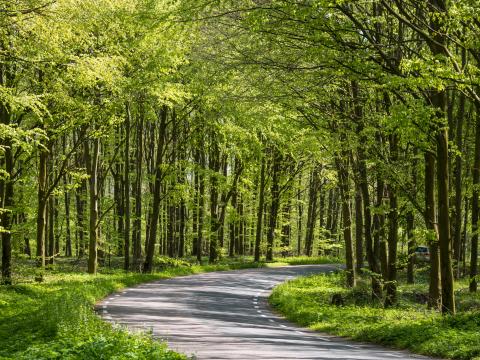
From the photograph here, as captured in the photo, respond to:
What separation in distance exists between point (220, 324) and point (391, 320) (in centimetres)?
465

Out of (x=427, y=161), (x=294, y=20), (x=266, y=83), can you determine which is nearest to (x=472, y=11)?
(x=294, y=20)

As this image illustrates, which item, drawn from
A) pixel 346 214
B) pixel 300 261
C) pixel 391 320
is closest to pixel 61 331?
pixel 391 320

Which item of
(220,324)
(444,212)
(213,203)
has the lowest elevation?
(220,324)

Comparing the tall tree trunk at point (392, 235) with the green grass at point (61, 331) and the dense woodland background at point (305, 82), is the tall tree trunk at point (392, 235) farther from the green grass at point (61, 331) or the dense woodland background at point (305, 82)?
the green grass at point (61, 331)

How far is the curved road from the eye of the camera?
39.0 ft

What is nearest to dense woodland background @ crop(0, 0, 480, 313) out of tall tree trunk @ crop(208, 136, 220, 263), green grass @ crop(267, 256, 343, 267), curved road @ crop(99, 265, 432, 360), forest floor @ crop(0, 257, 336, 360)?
forest floor @ crop(0, 257, 336, 360)

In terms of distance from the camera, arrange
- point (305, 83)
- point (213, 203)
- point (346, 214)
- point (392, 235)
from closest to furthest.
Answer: point (305, 83)
point (392, 235)
point (346, 214)
point (213, 203)

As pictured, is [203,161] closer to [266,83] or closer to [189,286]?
[189,286]

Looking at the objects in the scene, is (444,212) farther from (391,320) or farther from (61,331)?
(61,331)

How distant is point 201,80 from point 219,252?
18241 mm

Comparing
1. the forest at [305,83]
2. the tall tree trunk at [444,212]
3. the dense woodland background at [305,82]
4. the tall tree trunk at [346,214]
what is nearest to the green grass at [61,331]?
the dense woodland background at [305,82]

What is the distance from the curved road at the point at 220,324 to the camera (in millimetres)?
11875

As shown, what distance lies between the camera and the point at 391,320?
16469 millimetres

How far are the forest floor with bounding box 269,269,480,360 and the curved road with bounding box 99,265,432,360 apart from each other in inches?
25.2
